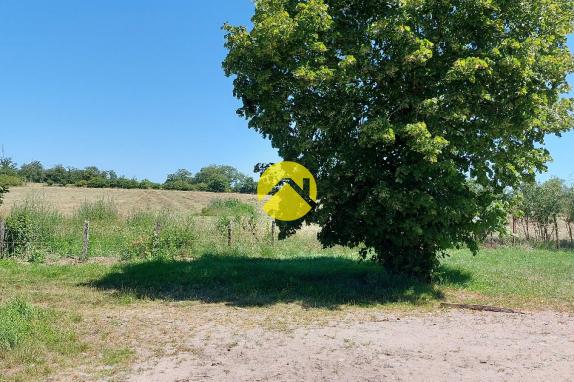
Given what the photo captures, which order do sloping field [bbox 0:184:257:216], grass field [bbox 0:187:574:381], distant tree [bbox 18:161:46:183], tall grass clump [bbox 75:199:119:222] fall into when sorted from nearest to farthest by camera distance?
1. grass field [bbox 0:187:574:381]
2. tall grass clump [bbox 75:199:119:222]
3. sloping field [bbox 0:184:257:216]
4. distant tree [bbox 18:161:46:183]

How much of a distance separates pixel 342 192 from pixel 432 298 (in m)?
3.22

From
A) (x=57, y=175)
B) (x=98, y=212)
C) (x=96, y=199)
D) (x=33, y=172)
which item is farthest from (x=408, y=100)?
(x=33, y=172)

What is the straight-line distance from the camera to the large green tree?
33.0 ft

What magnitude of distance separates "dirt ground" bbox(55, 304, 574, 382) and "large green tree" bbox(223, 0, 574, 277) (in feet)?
8.93

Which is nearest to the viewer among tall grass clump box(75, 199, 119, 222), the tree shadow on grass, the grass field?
the grass field

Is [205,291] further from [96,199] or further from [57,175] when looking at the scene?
[57,175]

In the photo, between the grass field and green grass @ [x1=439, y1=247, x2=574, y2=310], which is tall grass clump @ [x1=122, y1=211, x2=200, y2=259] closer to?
the grass field

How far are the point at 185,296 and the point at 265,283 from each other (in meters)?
2.19

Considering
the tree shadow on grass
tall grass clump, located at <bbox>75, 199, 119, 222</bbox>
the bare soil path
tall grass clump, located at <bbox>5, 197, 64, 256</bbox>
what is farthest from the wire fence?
the bare soil path

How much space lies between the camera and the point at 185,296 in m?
11.1

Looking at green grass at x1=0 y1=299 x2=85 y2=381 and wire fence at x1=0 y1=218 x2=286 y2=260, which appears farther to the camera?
wire fence at x1=0 y1=218 x2=286 y2=260

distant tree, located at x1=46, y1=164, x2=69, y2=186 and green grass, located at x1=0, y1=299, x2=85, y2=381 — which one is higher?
distant tree, located at x1=46, y1=164, x2=69, y2=186

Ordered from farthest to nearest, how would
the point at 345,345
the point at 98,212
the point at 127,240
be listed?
1. the point at 98,212
2. the point at 127,240
3. the point at 345,345

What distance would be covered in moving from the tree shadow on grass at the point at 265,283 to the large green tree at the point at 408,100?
128 cm
